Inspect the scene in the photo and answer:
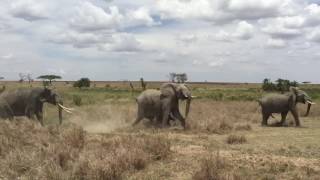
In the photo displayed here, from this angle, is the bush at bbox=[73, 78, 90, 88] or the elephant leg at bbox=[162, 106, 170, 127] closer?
the elephant leg at bbox=[162, 106, 170, 127]

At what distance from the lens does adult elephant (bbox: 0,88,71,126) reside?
2591 cm

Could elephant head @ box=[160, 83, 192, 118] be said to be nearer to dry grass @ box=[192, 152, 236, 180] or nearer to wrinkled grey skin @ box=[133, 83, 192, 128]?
wrinkled grey skin @ box=[133, 83, 192, 128]

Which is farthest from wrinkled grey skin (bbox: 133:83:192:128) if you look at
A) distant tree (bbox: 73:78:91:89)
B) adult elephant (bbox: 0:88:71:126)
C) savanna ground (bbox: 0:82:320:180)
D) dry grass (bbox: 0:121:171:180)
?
distant tree (bbox: 73:78:91:89)

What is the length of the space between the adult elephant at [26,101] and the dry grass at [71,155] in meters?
6.21

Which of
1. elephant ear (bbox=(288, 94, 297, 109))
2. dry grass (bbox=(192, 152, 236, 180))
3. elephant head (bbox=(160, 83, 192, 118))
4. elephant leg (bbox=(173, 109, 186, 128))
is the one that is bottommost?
dry grass (bbox=(192, 152, 236, 180))

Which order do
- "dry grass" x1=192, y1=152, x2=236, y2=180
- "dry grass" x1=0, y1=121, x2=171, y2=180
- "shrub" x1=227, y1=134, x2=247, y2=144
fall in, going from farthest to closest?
"shrub" x1=227, y1=134, x2=247, y2=144
"dry grass" x1=0, y1=121, x2=171, y2=180
"dry grass" x1=192, y1=152, x2=236, y2=180

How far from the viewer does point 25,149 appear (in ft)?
57.8

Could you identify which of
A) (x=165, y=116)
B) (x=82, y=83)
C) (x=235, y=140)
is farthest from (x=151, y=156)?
(x=82, y=83)

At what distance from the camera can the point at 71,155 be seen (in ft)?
53.1

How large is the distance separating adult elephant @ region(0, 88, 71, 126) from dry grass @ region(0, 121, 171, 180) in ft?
20.4

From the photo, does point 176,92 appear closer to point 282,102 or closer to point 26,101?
point 26,101

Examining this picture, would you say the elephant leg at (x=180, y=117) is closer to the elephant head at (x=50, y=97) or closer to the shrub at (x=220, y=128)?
the shrub at (x=220, y=128)

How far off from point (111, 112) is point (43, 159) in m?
15.7

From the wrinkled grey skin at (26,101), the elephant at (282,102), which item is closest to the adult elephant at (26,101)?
the wrinkled grey skin at (26,101)
